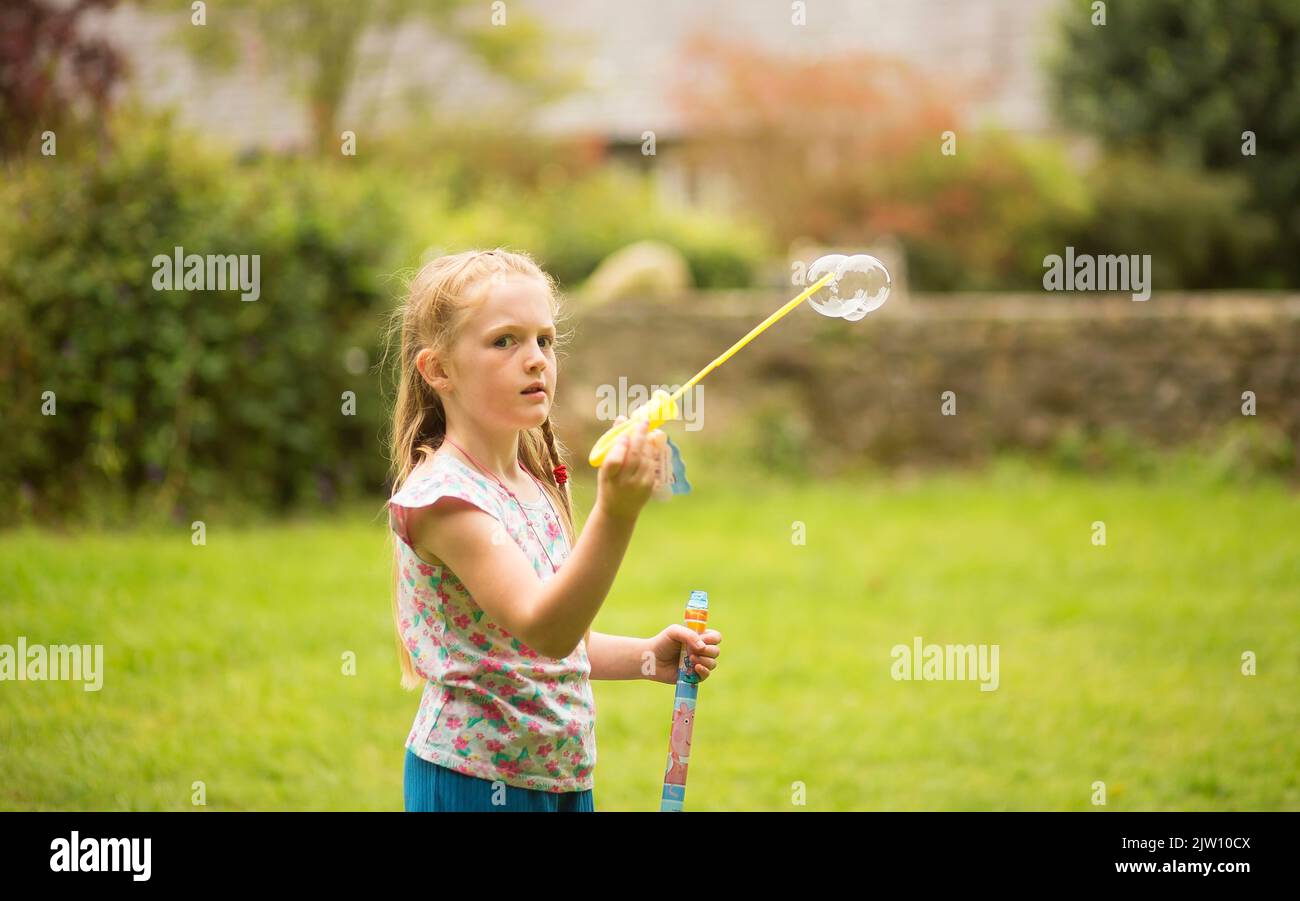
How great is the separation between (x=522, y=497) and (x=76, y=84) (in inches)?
302

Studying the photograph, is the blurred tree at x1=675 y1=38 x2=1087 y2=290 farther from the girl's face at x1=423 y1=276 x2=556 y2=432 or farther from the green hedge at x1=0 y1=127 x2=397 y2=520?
the girl's face at x1=423 y1=276 x2=556 y2=432

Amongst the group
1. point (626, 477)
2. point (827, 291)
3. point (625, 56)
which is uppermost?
point (625, 56)

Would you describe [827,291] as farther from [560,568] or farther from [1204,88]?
[1204,88]

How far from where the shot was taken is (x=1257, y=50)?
62.2 ft

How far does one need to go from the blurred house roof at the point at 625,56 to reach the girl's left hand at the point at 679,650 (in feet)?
54.1

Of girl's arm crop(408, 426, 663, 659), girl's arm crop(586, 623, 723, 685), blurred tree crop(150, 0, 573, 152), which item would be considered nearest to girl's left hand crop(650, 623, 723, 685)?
girl's arm crop(586, 623, 723, 685)

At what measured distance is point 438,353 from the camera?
2.59 metres

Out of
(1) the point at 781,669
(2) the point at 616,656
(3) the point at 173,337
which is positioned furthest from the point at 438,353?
(3) the point at 173,337

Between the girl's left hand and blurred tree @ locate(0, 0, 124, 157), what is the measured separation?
7.45m

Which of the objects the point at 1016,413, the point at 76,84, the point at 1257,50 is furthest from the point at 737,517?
the point at 1257,50

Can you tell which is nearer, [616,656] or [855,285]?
[855,285]

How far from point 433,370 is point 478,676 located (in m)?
0.63

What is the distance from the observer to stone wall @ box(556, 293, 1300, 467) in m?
10.6
